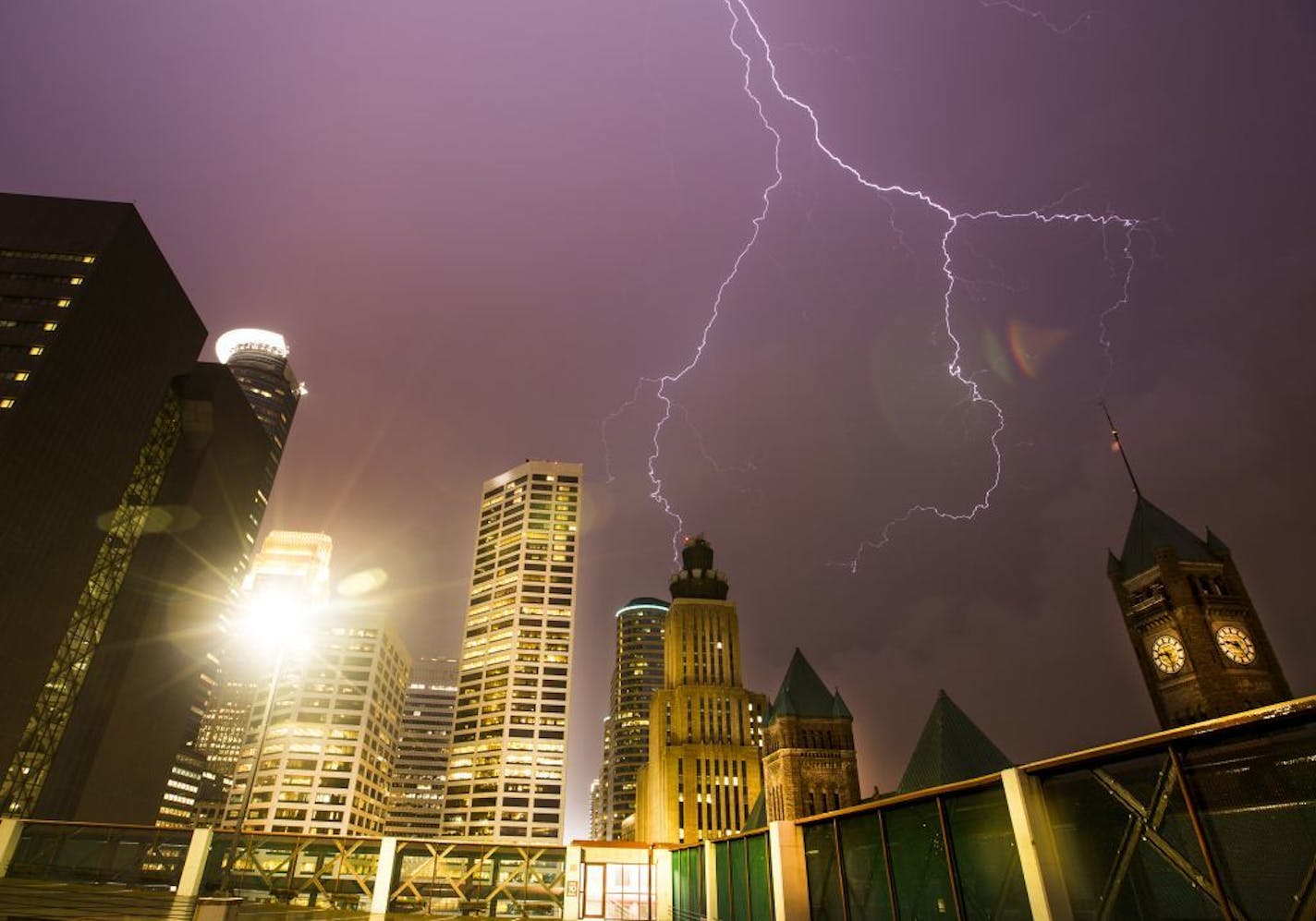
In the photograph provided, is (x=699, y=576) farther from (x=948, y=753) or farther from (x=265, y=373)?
(x=265, y=373)

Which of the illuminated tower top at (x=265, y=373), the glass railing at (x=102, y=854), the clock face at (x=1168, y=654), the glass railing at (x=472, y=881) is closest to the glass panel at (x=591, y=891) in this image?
the glass railing at (x=472, y=881)

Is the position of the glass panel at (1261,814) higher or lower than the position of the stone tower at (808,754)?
lower

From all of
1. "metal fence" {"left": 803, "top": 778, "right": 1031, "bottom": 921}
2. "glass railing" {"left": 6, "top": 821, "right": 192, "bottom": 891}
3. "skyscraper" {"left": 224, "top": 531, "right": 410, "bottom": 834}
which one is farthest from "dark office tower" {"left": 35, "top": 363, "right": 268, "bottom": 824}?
"metal fence" {"left": 803, "top": 778, "right": 1031, "bottom": 921}

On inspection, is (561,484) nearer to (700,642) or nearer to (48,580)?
(700,642)

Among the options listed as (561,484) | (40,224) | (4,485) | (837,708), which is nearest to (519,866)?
(4,485)

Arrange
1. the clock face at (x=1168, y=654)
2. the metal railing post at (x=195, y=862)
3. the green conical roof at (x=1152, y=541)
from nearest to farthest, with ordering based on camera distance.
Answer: the metal railing post at (x=195, y=862) → the clock face at (x=1168, y=654) → the green conical roof at (x=1152, y=541)

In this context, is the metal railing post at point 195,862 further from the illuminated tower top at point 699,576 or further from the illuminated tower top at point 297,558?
the illuminated tower top at point 297,558

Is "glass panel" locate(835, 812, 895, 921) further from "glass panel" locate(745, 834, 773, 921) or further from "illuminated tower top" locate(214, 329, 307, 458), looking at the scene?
"illuminated tower top" locate(214, 329, 307, 458)

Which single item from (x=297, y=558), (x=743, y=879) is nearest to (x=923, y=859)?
(x=743, y=879)
